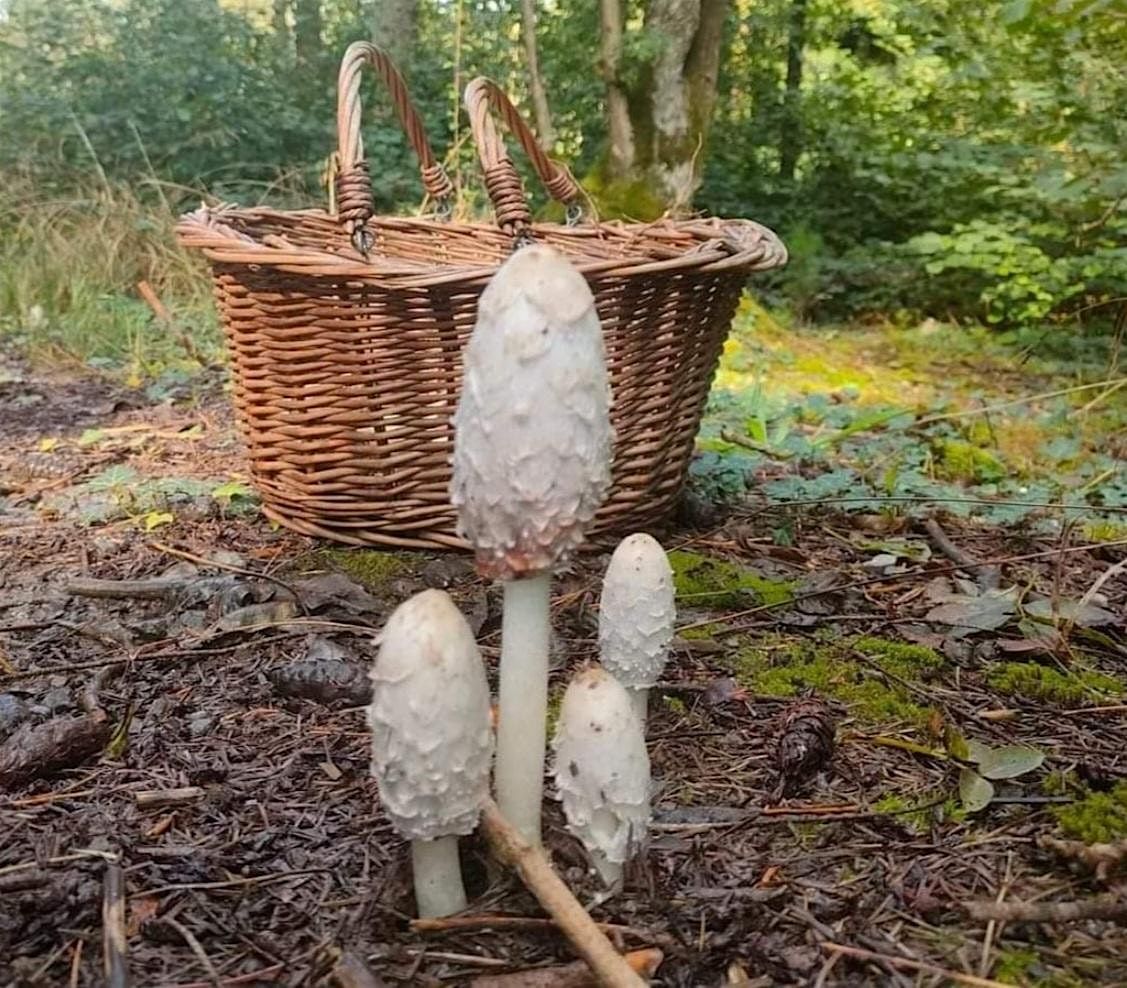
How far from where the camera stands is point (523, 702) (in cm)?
140

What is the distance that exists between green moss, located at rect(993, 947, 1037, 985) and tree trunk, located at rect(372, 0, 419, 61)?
10039 mm

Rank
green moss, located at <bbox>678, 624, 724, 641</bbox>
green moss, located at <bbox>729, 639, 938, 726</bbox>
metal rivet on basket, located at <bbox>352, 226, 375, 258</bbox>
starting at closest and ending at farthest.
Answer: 1. green moss, located at <bbox>729, 639, 938, 726</bbox>
2. green moss, located at <bbox>678, 624, 724, 641</bbox>
3. metal rivet on basket, located at <bbox>352, 226, 375, 258</bbox>

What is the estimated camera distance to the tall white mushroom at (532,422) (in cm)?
122

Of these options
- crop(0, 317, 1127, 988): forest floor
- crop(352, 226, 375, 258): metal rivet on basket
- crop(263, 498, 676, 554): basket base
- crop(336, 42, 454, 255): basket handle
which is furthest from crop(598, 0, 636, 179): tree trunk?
crop(352, 226, 375, 258): metal rivet on basket

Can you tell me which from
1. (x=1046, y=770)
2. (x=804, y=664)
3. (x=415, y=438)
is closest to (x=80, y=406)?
(x=415, y=438)

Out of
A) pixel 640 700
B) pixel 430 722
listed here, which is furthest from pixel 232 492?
pixel 430 722

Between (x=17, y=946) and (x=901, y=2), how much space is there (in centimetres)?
1059

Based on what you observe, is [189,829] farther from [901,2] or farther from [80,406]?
[901,2]

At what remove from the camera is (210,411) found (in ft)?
14.4

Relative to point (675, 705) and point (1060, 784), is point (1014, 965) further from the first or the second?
point (675, 705)

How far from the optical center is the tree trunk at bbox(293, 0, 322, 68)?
10219 mm

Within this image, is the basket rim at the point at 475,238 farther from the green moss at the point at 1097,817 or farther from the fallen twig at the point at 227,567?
the green moss at the point at 1097,817

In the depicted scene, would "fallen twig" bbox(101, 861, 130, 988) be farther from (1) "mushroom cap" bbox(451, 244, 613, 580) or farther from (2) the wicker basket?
(2) the wicker basket

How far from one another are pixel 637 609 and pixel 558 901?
19.4 inches
